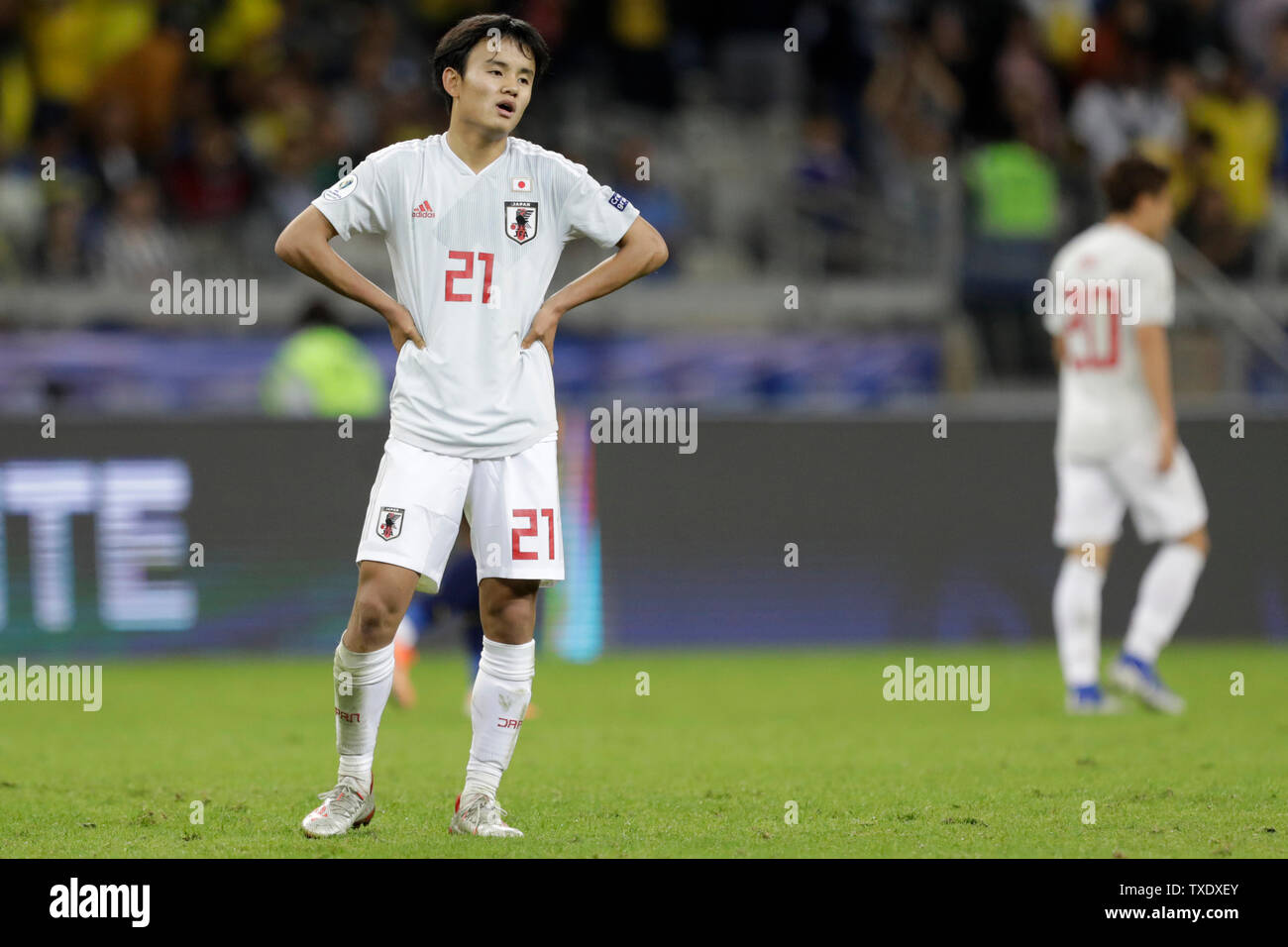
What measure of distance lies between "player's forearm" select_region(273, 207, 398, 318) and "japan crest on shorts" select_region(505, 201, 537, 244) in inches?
16.7

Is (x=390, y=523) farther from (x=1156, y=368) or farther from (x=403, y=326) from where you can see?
(x=1156, y=368)

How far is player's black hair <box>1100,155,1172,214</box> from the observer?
10086 millimetres

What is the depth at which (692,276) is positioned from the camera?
51.8 ft

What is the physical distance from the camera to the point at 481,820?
245 inches

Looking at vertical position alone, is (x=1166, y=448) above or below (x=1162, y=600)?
above

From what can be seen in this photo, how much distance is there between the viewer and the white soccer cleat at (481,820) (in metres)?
6.18

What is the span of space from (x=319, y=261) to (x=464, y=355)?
0.51 meters

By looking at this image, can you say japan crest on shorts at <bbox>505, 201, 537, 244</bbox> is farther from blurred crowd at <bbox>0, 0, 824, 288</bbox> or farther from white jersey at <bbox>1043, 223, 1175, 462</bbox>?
blurred crowd at <bbox>0, 0, 824, 288</bbox>
